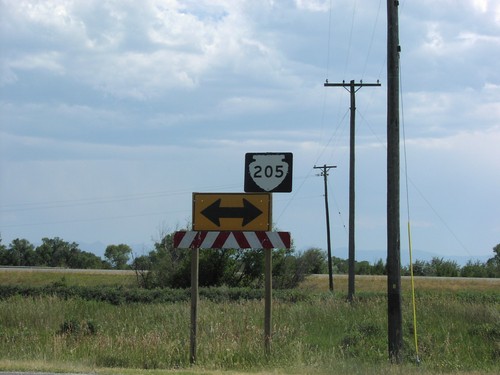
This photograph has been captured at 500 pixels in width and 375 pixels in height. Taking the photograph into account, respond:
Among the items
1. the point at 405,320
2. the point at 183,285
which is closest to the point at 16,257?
the point at 183,285

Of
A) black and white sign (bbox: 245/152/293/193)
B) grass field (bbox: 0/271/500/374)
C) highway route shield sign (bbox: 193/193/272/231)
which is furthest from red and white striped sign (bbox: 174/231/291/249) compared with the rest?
grass field (bbox: 0/271/500/374)

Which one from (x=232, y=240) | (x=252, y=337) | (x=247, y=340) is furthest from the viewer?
(x=252, y=337)

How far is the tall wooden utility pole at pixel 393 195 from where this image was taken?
1287cm

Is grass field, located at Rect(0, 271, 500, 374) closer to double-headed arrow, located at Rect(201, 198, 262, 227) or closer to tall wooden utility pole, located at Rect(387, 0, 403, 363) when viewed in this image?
tall wooden utility pole, located at Rect(387, 0, 403, 363)

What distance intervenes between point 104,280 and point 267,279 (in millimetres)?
42347

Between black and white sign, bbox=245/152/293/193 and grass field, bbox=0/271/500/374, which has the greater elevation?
black and white sign, bbox=245/152/293/193

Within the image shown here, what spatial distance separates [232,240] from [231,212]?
0.49 metres

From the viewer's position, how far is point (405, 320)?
Result: 58.2 ft

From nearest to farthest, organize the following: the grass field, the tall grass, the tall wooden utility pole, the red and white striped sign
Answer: the grass field < the red and white striped sign < the tall grass < the tall wooden utility pole

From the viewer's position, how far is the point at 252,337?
11.7 m

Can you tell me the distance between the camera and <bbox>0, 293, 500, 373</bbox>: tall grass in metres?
11.1

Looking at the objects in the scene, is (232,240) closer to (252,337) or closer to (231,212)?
(231,212)

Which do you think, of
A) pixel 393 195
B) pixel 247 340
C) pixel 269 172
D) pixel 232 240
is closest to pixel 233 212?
pixel 232 240

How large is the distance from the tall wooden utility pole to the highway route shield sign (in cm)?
320
